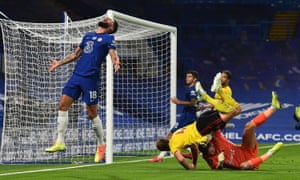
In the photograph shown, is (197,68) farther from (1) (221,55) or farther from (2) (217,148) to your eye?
(2) (217,148)

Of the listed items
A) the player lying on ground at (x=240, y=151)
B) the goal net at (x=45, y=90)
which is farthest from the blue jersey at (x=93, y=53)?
Result: the goal net at (x=45, y=90)

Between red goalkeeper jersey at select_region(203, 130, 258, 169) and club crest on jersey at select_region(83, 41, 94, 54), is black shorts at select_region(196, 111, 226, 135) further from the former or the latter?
club crest on jersey at select_region(83, 41, 94, 54)

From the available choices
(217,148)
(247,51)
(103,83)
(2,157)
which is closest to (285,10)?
(247,51)

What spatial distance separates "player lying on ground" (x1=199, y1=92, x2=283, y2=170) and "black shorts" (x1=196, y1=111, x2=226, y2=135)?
0.26 metres

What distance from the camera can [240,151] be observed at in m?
11.9

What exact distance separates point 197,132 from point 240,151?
2.24ft

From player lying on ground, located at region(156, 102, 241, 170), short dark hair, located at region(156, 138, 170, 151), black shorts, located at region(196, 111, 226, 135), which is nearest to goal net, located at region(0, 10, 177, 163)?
short dark hair, located at region(156, 138, 170, 151)

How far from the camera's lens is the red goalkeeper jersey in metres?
11.9

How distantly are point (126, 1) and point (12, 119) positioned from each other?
16.6 m

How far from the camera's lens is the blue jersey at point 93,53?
36.4ft

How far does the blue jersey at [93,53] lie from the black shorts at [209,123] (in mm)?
1674

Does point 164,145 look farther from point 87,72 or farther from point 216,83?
point 87,72

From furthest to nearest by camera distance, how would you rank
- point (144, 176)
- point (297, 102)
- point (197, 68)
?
point (197, 68) → point (297, 102) → point (144, 176)

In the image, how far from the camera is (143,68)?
19.2 meters
